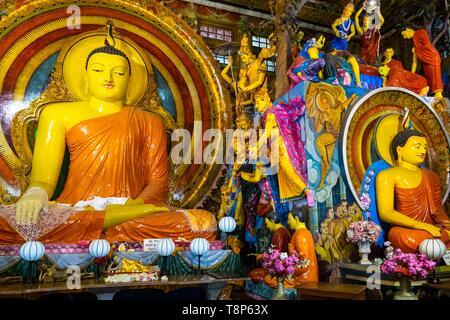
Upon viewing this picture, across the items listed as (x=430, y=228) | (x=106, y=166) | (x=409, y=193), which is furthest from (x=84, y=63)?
(x=430, y=228)

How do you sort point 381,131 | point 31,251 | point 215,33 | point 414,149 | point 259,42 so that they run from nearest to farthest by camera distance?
→ point 31,251, point 414,149, point 381,131, point 215,33, point 259,42

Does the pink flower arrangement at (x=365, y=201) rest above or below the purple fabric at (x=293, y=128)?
below

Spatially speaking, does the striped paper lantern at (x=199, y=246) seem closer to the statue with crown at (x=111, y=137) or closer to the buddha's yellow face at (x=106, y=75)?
the statue with crown at (x=111, y=137)

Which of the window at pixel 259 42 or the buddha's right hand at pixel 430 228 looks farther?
the window at pixel 259 42

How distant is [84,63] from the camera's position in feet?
22.2

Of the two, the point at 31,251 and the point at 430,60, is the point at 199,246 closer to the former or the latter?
the point at 31,251

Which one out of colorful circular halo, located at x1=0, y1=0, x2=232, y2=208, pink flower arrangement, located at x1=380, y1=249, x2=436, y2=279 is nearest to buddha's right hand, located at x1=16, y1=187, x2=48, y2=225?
colorful circular halo, located at x1=0, y1=0, x2=232, y2=208

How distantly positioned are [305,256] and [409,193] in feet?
5.42

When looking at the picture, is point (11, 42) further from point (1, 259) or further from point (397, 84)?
point (397, 84)

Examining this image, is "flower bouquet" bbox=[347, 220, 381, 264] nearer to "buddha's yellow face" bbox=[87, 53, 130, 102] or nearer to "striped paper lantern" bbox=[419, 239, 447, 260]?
"striped paper lantern" bbox=[419, 239, 447, 260]

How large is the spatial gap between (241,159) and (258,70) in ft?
5.48

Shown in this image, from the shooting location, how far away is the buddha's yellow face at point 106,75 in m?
6.38

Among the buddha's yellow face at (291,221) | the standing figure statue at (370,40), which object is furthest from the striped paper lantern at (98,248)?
the standing figure statue at (370,40)

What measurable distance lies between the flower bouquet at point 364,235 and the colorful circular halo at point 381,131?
423 millimetres
